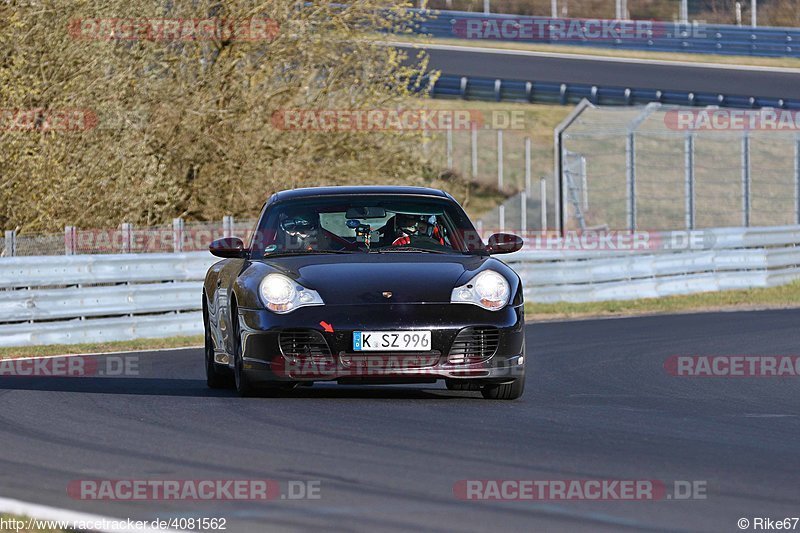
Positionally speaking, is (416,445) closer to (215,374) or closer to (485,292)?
(485,292)

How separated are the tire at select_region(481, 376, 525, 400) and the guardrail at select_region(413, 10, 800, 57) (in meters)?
30.0

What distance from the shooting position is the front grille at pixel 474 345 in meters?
9.43

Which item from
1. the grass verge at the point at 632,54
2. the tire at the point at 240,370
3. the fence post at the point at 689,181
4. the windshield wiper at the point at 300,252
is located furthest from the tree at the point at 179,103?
the grass verge at the point at 632,54

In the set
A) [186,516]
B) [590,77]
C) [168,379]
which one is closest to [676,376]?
[168,379]

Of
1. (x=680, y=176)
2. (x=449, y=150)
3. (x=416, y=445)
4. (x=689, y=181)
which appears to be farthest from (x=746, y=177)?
(x=416, y=445)

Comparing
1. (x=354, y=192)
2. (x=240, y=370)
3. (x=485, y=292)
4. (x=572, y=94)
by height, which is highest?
(x=354, y=192)

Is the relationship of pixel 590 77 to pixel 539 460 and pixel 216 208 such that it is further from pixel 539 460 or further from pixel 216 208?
pixel 539 460

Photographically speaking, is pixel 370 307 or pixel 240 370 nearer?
pixel 370 307

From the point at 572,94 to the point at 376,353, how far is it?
2902 centimetres

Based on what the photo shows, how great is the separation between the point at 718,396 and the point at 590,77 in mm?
30676

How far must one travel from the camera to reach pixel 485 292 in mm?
9562

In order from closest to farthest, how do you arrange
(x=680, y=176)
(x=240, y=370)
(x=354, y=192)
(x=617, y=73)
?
(x=240, y=370) < (x=354, y=192) < (x=617, y=73) < (x=680, y=176)

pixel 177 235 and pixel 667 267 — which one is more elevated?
pixel 177 235

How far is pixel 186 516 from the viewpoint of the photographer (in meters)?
5.64
